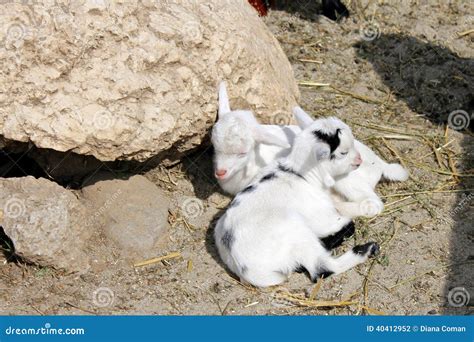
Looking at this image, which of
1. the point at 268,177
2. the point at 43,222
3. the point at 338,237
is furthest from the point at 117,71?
the point at 338,237

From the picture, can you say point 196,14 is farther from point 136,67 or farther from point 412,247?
point 412,247

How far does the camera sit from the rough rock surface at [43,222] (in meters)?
5.82

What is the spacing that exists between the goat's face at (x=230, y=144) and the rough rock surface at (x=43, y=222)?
1143 millimetres

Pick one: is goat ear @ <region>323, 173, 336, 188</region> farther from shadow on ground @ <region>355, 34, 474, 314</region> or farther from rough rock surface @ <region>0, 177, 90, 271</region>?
rough rock surface @ <region>0, 177, 90, 271</region>

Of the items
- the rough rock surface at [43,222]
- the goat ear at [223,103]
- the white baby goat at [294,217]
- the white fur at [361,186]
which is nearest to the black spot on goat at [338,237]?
the white baby goat at [294,217]

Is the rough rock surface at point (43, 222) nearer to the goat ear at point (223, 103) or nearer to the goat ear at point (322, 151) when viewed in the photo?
the goat ear at point (223, 103)

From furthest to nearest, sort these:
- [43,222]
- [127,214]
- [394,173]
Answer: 1. [394,173]
2. [127,214]
3. [43,222]

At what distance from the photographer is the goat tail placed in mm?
6738

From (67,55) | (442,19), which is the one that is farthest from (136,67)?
(442,19)

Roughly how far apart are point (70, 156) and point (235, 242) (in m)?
1.52

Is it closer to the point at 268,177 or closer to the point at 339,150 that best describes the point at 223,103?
the point at 268,177

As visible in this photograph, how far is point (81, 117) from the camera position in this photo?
5.73m

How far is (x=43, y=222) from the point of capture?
19.3ft

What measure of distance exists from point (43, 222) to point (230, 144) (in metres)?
1.51
